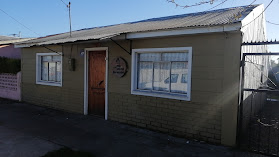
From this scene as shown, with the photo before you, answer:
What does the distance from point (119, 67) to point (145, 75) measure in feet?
2.83

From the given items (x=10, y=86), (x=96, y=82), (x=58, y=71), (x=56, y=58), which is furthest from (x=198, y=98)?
(x=10, y=86)

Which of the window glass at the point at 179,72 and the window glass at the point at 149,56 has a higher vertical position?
the window glass at the point at 149,56

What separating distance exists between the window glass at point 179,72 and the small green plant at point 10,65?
883cm

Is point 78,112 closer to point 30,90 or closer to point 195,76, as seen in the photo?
point 30,90

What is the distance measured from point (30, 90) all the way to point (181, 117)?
24.0 feet

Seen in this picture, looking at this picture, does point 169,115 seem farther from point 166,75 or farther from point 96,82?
point 96,82

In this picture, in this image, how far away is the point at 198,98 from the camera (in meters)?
5.20

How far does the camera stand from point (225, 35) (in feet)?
15.6

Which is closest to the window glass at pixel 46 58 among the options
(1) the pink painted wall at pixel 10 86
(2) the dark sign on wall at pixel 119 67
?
(1) the pink painted wall at pixel 10 86

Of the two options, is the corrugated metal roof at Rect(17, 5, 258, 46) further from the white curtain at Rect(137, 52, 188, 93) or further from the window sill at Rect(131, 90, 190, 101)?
the window sill at Rect(131, 90, 190, 101)

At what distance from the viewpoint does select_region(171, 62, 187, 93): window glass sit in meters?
5.53

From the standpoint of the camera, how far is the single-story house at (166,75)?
479cm

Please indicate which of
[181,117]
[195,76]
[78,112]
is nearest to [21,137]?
[78,112]

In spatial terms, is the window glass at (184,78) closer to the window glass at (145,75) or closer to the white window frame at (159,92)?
the white window frame at (159,92)
